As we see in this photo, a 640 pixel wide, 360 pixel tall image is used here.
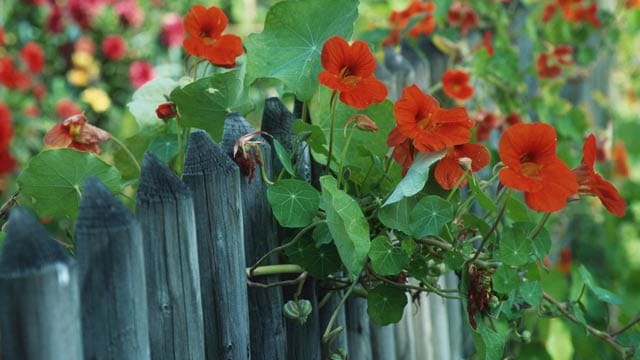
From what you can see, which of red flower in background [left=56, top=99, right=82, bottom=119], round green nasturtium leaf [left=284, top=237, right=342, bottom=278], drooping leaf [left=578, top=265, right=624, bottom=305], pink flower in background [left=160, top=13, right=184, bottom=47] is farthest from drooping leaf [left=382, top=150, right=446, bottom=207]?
pink flower in background [left=160, top=13, right=184, bottom=47]

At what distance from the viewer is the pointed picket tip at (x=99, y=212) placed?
3.20 ft

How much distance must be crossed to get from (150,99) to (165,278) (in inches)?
22.5

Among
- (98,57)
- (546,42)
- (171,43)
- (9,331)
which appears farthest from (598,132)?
(9,331)

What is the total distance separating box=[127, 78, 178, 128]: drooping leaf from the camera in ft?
5.25

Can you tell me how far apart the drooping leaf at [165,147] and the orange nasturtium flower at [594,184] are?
2.08 feet

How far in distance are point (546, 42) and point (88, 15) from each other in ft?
8.30

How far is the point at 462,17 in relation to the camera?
2.84 metres

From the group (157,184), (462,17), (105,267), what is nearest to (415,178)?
(157,184)

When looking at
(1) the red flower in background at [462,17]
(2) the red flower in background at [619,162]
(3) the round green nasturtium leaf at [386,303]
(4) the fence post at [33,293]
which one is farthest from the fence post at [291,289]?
(2) the red flower in background at [619,162]

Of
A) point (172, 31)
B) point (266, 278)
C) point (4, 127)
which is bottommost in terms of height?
point (266, 278)

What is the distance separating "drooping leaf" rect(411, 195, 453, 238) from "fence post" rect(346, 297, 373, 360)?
35cm

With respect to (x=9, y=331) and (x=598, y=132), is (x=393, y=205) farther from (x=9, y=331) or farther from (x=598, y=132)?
(x=598, y=132)

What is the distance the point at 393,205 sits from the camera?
1.33 meters

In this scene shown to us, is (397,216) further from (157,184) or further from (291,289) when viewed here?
(157,184)
